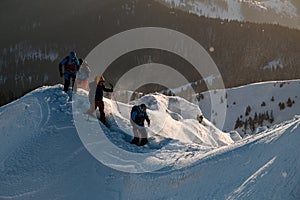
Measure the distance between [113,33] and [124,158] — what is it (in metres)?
161

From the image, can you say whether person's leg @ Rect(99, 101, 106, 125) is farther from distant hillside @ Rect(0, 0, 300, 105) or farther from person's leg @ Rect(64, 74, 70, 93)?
distant hillside @ Rect(0, 0, 300, 105)

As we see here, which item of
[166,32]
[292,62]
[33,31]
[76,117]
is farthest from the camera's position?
[33,31]

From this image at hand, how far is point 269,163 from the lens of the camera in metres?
9.37

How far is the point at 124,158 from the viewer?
42.5ft

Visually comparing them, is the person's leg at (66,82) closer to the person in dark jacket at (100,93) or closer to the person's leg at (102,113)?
the person in dark jacket at (100,93)

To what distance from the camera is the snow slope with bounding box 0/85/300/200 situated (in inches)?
365

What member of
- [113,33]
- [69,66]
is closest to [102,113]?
[69,66]

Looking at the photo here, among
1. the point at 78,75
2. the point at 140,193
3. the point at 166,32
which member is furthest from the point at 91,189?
the point at 166,32

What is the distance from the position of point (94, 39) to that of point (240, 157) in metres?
162

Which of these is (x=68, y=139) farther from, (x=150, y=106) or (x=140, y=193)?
(x=150, y=106)

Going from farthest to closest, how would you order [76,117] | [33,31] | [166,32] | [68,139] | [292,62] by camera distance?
1. [33,31]
2. [166,32]
3. [292,62]
4. [76,117]
5. [68,139]

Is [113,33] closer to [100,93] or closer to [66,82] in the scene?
[66,82]

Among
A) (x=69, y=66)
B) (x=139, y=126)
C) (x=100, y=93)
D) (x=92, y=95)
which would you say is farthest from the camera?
(x=69, y=66)

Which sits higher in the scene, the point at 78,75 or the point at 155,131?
the point at 78,75
